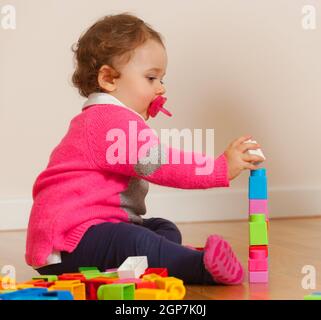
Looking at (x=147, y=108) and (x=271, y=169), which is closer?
(x=147, y=108)

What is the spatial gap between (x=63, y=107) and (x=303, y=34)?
76 cm

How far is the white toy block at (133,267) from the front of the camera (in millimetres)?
987

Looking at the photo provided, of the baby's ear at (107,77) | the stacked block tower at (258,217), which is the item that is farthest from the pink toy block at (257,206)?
the baby's ear at (107,77)

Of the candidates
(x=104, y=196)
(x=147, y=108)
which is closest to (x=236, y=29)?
(x=147, y=108)

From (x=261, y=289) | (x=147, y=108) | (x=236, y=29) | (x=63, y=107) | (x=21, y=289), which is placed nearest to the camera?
(x=21, y=289)

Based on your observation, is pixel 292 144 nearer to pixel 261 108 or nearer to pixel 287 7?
pixel 261 108

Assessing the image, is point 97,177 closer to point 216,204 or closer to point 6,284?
point 6,284

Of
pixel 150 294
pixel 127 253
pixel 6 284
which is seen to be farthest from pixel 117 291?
pixel 127 253

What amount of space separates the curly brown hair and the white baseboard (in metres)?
0.72

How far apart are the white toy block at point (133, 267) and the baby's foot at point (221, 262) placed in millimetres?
91

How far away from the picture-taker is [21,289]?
90 centimetres

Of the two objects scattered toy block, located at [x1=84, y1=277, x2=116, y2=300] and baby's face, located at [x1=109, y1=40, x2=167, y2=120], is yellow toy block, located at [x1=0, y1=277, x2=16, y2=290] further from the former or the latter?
baby's face, located at [x1=109, y1=40, x2=167, y2=120]

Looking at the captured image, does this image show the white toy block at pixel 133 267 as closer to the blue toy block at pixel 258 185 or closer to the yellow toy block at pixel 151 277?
the yellow toy block at pixel 151 277

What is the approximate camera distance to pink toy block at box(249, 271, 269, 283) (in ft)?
3.69
